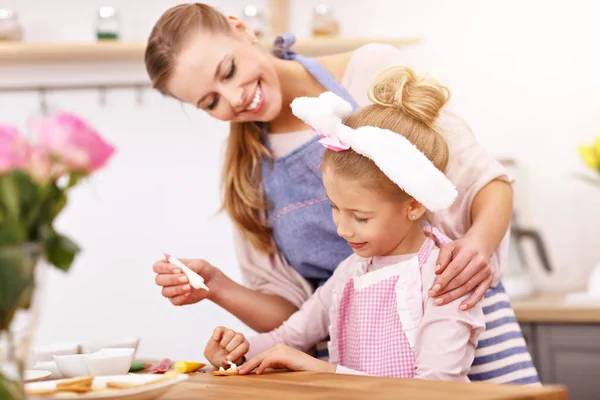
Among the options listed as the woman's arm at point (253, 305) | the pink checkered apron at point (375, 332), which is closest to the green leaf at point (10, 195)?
the pink checkered apron at point (375, 332)

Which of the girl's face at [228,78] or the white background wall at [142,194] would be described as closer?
the girl's face at [228,78]

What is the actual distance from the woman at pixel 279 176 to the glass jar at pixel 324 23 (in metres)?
1.20

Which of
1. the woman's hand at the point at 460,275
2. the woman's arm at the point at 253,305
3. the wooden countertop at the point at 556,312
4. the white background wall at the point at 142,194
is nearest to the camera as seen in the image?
the woman's hand at the point at 460,275

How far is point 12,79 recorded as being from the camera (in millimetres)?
3289

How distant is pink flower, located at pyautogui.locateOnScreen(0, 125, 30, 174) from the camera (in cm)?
66

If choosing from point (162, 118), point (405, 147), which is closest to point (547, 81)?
point (162, 118)

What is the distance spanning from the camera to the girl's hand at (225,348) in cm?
140

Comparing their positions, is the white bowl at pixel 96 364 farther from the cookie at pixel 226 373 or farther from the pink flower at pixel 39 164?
the pink flower at pixel 39 164

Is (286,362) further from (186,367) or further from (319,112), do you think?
(319,112)

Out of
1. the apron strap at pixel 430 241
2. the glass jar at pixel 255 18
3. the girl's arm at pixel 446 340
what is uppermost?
the apron strap at pixel 430 241

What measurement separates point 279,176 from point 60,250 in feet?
3.40

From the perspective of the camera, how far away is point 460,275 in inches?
50.0

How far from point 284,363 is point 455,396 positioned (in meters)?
0.43

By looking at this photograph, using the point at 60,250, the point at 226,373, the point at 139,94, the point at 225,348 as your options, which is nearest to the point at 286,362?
the point at 226,373
